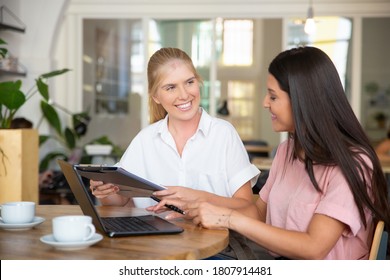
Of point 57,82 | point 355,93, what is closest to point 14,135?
point 57,82

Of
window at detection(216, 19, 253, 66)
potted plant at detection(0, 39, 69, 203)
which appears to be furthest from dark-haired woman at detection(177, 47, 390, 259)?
window at detection(216, 19, 253, 66)

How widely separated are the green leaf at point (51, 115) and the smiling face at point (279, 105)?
413cm

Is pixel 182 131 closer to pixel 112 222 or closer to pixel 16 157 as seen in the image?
pixel 112 222

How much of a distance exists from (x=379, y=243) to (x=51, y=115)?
453 cm

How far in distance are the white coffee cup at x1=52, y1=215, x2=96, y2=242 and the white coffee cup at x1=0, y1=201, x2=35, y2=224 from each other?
0.25 m

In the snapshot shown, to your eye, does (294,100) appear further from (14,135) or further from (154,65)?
(14,135)

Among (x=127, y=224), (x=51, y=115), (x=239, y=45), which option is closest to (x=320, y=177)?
(x=127, y=224)

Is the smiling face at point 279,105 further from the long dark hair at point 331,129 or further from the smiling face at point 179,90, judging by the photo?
the smiling face at point 179,90

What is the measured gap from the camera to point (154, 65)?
2.01 meters

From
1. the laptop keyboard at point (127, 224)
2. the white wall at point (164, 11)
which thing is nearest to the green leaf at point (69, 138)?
the white wall at point (164, 11)

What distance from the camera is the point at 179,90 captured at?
6.46 feet

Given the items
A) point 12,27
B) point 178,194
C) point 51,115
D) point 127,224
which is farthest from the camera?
point 51,115

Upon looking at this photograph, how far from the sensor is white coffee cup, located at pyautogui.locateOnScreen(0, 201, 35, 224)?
145 centimetres

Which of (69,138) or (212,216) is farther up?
(212,216)
